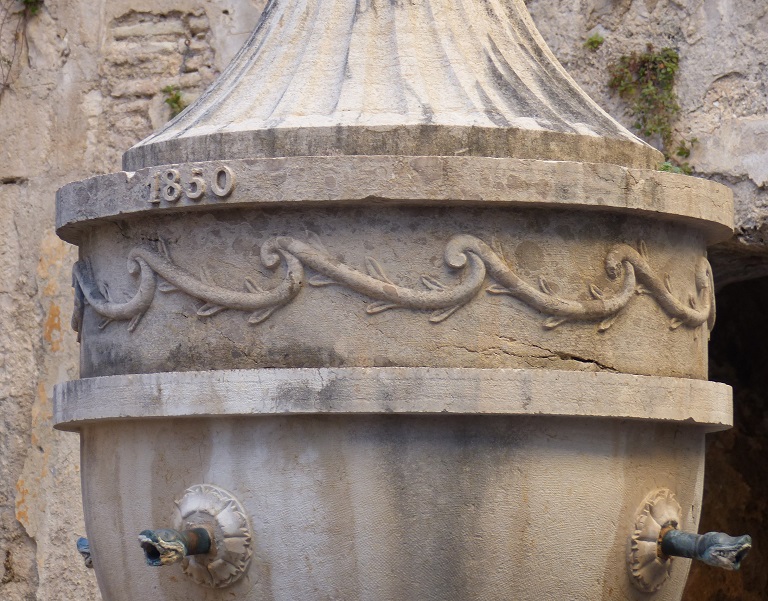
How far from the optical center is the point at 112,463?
244 centimetres

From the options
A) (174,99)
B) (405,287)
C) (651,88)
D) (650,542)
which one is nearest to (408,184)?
(405,287)

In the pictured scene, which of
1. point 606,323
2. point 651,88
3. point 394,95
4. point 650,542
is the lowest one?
point 650,542

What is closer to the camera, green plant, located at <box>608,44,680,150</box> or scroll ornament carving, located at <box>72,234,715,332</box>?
scroll ornament carving, located at <box>72,234,715,332</box>

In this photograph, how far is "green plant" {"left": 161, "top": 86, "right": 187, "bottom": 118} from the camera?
4039mm

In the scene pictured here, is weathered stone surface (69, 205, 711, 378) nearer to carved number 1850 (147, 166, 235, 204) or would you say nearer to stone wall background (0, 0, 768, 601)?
carved number 1850 (147, 166, 235, 204)

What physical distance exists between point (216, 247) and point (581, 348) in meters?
0.70

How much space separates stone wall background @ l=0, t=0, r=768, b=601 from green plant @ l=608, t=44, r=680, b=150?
54 millimetres

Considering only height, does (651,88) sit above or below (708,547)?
above

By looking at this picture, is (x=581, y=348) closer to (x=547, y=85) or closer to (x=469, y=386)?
(x=469, y=386)

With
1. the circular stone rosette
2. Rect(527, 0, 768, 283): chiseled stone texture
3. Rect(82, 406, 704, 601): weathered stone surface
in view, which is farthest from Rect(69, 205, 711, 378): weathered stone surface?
Rect(527, 0, 768, 283): chiseled stone texture

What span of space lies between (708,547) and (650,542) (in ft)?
0.46

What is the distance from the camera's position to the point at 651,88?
361 cm

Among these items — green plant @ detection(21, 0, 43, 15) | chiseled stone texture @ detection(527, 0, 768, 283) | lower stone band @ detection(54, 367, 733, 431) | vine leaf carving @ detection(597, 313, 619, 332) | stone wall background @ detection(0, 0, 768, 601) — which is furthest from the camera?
green plant @ detection(21, 0, 43, 15)

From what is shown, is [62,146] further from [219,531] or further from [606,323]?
[606,323]
